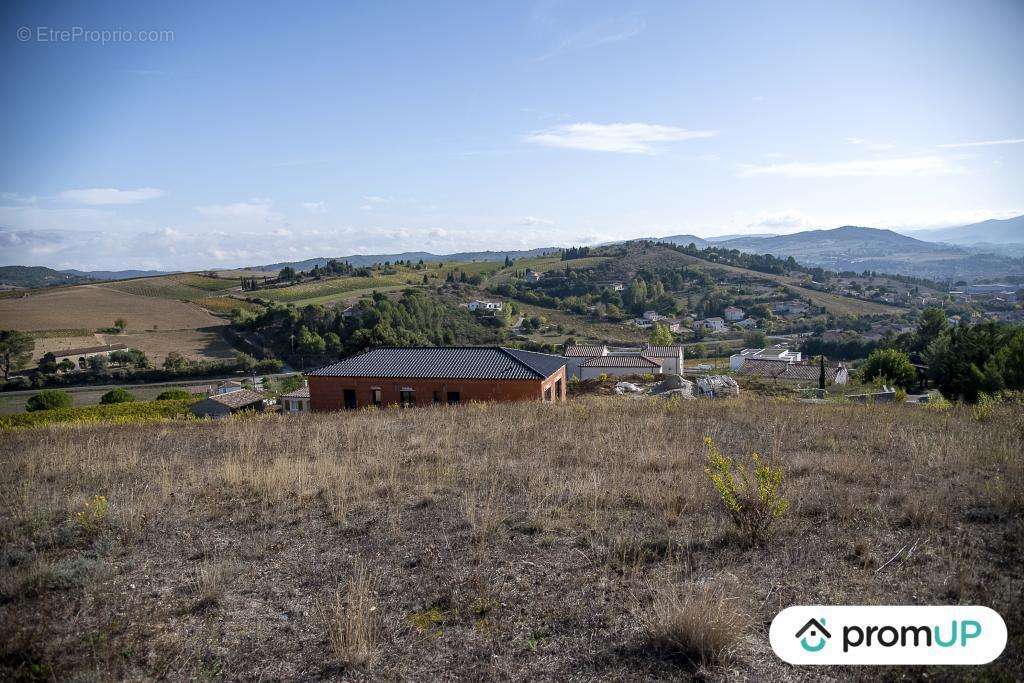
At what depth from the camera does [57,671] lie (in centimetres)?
366

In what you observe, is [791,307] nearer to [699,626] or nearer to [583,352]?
[583,352]

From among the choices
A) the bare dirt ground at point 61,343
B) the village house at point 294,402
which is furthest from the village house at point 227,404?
the bare dirt ground at point 61,343

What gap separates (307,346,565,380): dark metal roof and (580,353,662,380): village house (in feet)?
86.5

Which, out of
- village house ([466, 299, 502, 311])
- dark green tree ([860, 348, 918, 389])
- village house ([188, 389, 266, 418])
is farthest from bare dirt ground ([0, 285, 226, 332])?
dark green tree ([860, 348, 918, 389])

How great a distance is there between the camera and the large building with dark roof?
23.7 m

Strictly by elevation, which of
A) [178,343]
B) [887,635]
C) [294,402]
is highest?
[887,635]

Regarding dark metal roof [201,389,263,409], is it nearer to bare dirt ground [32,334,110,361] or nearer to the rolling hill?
bare dirt ground [32,334,110,361]

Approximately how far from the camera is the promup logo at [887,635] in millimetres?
3580

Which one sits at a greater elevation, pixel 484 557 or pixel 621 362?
pixel 484 557

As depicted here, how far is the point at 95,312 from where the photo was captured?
70.2 meters

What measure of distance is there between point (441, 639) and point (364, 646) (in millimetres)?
574

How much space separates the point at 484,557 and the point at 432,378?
19.3 metres

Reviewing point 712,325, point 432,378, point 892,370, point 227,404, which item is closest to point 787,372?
point 892,370

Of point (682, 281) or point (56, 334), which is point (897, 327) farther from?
point (56, 334)
